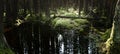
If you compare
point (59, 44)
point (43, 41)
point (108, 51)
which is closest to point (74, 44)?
point (59, 44)

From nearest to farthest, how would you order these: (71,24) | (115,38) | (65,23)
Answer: (115,38) → (71,24) → (65,23)

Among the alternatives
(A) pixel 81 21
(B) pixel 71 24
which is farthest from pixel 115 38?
(A) pixel 81 21

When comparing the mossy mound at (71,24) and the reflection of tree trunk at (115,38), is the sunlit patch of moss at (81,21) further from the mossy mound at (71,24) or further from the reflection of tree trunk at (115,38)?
the reflection of tree trunk at (115,38)

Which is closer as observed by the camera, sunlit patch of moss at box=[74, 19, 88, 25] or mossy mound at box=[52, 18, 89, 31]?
mossy mound at box=[52, 18, 89, 31]

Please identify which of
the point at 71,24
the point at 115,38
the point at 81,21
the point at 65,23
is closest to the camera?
the point at 115,38

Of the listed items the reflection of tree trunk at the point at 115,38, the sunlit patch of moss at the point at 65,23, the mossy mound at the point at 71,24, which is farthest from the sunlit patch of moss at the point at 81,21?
the reflection of tree trunk at the point at 115,38

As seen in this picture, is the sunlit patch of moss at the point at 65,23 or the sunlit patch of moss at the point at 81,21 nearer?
the sunlit patch of moss at the point at 65,23

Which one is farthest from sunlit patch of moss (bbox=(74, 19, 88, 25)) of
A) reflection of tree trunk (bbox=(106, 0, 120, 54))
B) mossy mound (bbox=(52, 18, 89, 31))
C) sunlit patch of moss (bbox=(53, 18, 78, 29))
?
reflection of tree trunk (bbox=(106, 0, 120, 54))

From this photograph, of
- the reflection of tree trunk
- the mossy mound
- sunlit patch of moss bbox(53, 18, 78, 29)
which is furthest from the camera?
sunlit patch of moss bbox(53, 18, 78, 29)

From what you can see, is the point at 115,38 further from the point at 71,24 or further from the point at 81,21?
the point at 81,21

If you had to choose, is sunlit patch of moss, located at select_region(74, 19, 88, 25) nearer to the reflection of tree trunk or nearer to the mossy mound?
the mossy mound

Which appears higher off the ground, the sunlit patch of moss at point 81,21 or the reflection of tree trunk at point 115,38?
the reflection of tree trunk at point 115,38

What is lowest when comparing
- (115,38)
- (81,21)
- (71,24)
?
(71,24)

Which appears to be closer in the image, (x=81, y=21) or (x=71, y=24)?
(x=71, y=24)
